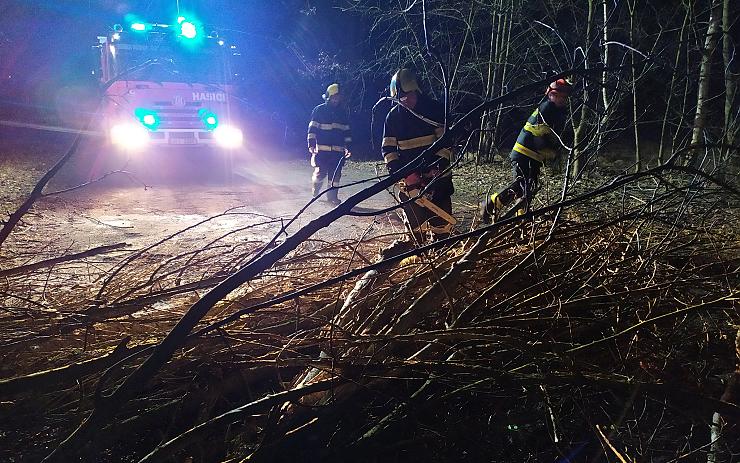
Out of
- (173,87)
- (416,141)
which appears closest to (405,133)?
(416,141)

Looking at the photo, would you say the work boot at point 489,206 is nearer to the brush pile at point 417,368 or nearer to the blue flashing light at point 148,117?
the brush pile at point 417,368

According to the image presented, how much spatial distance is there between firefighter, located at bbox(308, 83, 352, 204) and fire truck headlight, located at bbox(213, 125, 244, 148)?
102 inches

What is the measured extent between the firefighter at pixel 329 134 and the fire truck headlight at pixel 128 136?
330 centimetres

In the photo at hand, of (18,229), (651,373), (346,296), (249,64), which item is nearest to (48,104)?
(249,64)

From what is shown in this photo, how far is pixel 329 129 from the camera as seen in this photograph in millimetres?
7375

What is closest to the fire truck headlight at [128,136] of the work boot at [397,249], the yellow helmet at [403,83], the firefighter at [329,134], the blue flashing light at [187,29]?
the blue flashing light at [187,29]

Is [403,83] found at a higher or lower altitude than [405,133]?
higher

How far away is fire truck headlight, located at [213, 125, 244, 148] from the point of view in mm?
9352

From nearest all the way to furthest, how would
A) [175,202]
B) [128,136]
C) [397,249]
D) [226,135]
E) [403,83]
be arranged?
[397,249]
[403,83]
[175,202]
[128,136]
[226,135]

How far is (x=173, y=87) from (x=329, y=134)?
3724 millimetres

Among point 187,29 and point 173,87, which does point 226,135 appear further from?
point 187,29

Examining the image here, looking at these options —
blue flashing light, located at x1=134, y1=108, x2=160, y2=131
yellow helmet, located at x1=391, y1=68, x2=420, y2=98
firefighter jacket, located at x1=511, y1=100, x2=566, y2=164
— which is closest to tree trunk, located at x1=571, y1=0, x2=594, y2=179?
firefighter jacket, located at x1=511, y1=100, x2=566, y2=164

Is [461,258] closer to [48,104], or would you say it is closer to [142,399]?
[142,399]

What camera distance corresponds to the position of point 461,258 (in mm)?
2635
